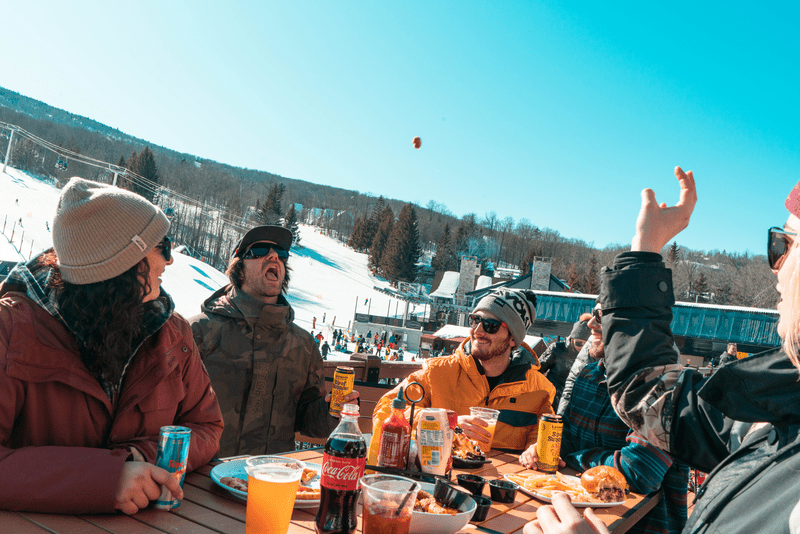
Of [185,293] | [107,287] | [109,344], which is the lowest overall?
[185,293]

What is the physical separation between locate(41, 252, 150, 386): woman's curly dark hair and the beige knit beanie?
0.12ft

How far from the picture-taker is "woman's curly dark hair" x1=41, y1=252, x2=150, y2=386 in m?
1.61

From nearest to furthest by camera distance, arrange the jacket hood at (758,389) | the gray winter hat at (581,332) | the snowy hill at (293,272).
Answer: the jacket hood at (758,389) < the gray winter hat at (581,332) < the snowy hill at (293,272)

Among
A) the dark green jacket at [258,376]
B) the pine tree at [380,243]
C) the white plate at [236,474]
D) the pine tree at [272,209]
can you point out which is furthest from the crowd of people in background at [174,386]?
the pine tree at [380,243]

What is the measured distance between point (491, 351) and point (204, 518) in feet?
6.81

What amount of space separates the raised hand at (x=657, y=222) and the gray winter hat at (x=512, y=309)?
1801 millimetres

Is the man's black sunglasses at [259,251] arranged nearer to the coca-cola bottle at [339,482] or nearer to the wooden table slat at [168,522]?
the wooden table slat at [168,522]

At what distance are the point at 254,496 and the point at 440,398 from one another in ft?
6.23

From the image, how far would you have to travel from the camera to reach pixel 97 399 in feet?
5.35

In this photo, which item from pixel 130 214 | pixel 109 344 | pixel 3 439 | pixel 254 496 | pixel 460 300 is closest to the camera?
pixel 254 496

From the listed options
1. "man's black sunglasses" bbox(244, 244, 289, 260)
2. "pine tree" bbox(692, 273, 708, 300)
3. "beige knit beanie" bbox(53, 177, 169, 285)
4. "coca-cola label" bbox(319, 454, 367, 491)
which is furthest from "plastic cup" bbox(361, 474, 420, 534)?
"pine tree" bbox(692, 273, 708, 300)

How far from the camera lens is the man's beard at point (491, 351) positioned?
313cm

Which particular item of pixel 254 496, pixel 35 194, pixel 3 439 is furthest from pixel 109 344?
pixel 35 194

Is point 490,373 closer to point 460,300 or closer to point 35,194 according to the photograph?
point 460,300
